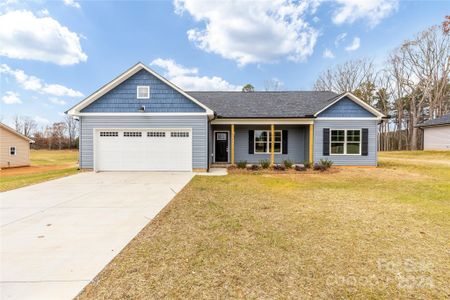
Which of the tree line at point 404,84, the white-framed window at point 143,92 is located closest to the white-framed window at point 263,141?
the white-framed window at point 143,92

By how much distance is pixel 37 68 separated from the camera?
61.3 feet

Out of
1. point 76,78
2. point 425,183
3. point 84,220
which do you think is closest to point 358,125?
point 425,183

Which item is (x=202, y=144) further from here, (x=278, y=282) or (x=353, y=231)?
(x=278, y=282)

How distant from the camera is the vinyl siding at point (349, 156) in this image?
11945 mm

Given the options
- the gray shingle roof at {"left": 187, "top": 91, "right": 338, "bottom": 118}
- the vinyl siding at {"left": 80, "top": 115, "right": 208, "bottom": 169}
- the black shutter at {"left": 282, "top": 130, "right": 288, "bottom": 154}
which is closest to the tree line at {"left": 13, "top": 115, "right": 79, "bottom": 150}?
the vinyl siding at {"left": 80, "top": 115, "right": 208, "bottom": 169}

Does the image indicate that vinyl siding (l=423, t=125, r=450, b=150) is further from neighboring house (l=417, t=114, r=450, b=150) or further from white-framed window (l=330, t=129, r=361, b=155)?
white-framed window (l=330, t=129, r=361, b=155)

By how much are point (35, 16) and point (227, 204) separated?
13.8 metres

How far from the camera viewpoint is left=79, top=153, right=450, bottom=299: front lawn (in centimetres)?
220

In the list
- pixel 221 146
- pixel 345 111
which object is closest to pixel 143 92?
pixel 221 146

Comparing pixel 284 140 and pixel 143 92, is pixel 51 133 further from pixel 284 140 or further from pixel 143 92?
pixel 284 140

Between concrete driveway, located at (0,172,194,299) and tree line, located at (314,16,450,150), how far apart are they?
32.1 meters

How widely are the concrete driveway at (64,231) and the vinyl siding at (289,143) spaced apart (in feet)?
23.0

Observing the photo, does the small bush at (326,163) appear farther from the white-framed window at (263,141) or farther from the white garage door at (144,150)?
the white garage door at (144,150)

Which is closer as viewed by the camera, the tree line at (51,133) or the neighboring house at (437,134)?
the neighboring house at (437,134)
